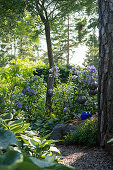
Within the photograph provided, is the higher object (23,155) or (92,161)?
(23,155)

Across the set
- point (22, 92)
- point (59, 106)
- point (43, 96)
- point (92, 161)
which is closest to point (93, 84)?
point (59, 106)

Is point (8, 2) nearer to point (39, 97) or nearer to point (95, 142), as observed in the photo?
point (39, 97)

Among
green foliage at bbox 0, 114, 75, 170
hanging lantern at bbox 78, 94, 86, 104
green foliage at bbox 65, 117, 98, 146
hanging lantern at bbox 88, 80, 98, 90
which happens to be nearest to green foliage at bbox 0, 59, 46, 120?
hanging lantern at bbox 78, 94, 86, 104

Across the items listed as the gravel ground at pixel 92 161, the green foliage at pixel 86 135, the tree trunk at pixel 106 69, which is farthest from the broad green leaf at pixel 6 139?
the green foliage at pixel 86 135

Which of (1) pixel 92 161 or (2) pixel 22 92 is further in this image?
(2) pixel 22 92

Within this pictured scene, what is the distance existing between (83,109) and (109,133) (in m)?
2.07

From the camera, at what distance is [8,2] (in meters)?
5.22

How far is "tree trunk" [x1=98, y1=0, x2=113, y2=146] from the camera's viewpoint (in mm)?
2506

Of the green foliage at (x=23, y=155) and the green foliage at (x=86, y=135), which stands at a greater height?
the green foliage at (x=23, y=155)

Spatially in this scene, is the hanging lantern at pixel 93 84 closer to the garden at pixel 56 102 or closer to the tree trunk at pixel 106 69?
the garden at pixel 56 102

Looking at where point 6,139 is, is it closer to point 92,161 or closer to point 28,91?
point 92,161

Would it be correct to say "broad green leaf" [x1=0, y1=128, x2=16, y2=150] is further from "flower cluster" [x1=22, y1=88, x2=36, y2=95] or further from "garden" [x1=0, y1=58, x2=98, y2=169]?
"flower cluster" [x1=22, y1=88, x2=36, y2=95]

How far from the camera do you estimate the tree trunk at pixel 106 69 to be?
2.51m

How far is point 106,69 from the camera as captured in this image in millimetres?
2525
